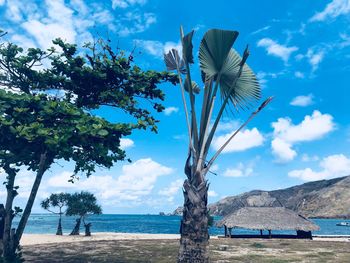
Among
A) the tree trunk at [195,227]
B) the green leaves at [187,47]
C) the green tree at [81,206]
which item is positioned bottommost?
the tree trunk at [195,227]

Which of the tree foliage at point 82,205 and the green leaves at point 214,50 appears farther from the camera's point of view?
the tree foliage at point 82,205

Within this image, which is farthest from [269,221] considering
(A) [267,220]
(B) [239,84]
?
(B) [239,84]

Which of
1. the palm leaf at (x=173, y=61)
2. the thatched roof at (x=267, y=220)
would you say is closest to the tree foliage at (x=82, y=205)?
the thatched roof at (x=267, y=220)

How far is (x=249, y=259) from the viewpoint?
773 inches

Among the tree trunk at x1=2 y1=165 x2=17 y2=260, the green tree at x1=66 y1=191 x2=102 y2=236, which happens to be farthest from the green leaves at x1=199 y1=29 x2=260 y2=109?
the green tree at x1=66 y1=191 x2=102 y2=236

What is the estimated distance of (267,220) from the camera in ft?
120

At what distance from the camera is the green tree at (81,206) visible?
42812mm

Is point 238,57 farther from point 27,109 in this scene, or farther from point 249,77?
point 27,109

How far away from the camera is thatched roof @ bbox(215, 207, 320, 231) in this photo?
35.3m

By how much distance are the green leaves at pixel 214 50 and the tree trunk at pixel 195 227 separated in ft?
11.8

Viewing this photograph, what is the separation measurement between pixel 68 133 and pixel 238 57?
6.79 m

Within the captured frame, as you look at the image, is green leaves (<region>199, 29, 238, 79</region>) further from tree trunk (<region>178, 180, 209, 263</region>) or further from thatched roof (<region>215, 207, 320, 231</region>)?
thatched roof (<region>215, 207, 320, 231</region>)

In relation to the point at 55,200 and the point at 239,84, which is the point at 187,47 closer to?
the point at 239,84

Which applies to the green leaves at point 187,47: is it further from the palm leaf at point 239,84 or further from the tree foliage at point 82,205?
the tree foliage at point 82,205
